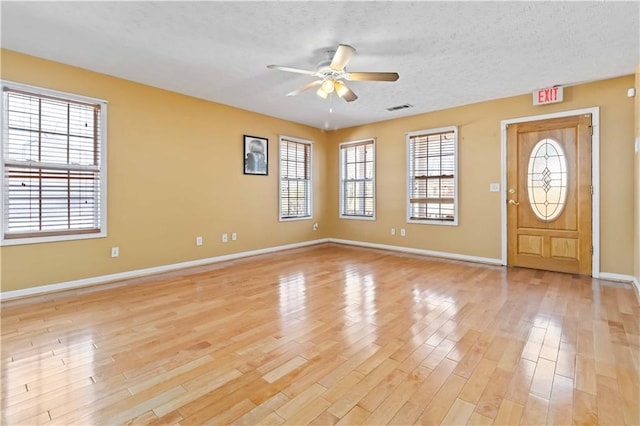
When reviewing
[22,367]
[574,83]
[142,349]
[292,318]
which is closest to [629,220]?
[574,83]

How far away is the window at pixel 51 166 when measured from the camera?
10.9 feet

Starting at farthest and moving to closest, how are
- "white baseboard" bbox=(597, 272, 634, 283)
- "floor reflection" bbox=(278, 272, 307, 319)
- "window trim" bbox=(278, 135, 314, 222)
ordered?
"window trim" bbox=(278, 135, 314, 222)
"white baseboard" bbox=(597, 272, 634, 283)
"floor reflection" bbox=(278, 272, 307, 319)

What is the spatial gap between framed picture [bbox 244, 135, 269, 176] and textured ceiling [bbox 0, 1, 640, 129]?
1282mm

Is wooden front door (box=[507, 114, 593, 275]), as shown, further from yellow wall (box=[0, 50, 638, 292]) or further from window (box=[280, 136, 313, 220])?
window (box=[280, 136, 313, 220])

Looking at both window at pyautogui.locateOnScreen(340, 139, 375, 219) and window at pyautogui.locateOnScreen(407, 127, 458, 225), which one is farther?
window at pyautogui.locateOnScreen(340, 139, 375, 219)

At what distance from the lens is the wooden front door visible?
4.20m

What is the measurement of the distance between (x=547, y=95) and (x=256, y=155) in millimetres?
4611

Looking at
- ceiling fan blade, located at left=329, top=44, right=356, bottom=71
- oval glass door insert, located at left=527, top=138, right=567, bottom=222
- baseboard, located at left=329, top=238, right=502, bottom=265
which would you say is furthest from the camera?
baseboard, located at left=329, top=238, right=502, bottom=265

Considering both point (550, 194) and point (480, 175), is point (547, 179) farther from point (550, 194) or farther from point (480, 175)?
point (480, 175)

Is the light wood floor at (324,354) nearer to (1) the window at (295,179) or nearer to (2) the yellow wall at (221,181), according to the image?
(2) the yellow wall at (221,181)

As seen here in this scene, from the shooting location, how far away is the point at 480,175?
16.8 ft

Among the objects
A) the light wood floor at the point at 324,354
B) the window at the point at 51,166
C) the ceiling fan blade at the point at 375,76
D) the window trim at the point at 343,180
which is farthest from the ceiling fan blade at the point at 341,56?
the window trim at the point at 343,180

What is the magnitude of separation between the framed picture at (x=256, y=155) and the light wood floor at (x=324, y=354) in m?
2.51

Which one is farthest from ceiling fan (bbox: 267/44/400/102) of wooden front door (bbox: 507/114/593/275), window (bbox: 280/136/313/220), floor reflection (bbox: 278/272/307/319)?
window (bbox: 280/136/313/220)
